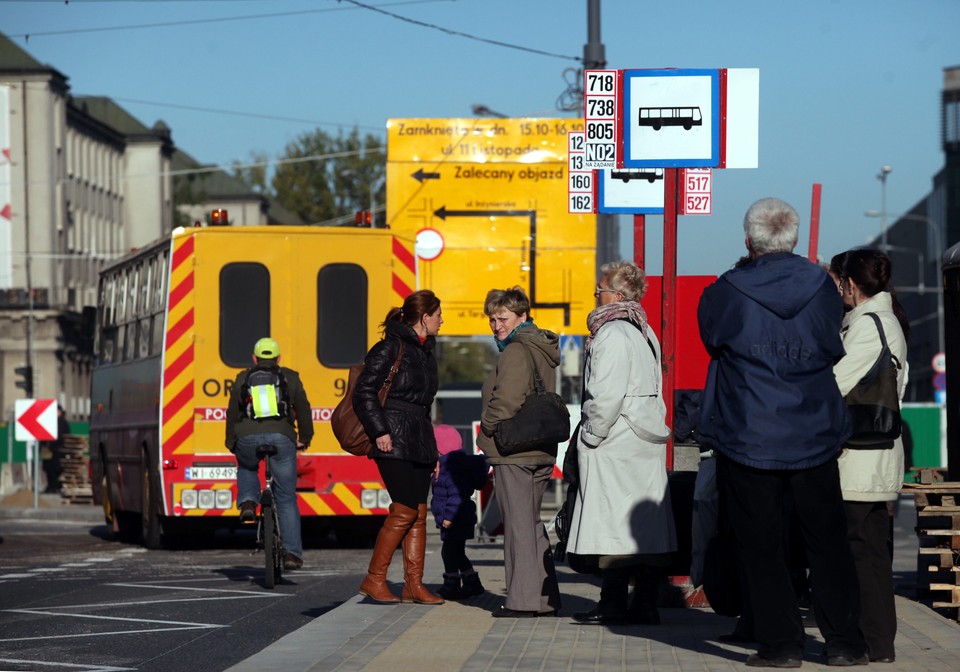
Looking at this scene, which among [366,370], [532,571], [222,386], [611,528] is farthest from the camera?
[222,386]

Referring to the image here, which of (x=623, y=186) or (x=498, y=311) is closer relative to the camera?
(x=498, y=311)

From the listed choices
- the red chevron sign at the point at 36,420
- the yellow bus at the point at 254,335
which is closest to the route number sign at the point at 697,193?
the yellow bus at the point at 254,335

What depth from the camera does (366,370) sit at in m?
11.0

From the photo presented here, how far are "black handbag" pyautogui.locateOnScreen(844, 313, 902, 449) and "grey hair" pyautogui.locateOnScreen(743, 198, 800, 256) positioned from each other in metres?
0.71

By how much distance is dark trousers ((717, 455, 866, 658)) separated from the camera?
7645 millimetres

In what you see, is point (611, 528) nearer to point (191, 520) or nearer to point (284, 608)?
point (284, 608)

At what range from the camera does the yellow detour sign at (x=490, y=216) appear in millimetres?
27188

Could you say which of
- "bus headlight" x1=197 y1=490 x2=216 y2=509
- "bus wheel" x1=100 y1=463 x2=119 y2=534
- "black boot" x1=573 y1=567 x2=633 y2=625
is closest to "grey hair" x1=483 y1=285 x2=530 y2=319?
"black boot" x1=573 y1=567 x2=633 y2=625

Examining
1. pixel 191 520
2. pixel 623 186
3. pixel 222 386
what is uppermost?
pixel 623 186

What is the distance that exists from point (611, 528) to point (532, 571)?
0.95m

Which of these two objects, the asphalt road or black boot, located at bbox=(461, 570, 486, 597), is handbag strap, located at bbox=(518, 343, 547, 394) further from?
the asphalt road

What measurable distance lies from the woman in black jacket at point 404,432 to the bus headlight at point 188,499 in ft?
24.0

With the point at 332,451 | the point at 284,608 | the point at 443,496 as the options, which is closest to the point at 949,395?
the point at 443,496

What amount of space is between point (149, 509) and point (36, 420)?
38.6 ft
